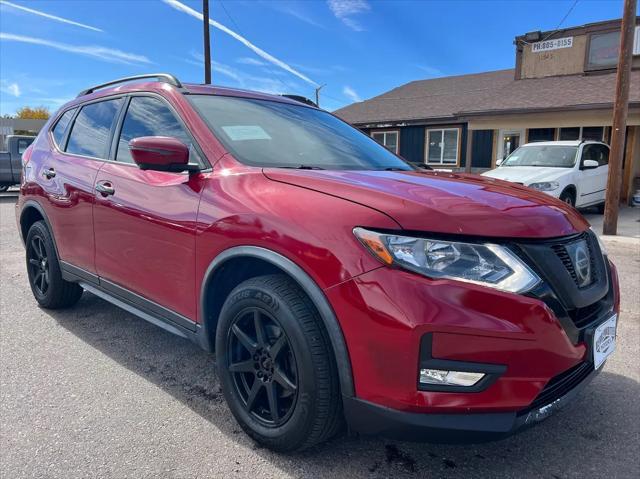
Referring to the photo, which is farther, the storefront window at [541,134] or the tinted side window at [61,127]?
the storefront window at [541,134]

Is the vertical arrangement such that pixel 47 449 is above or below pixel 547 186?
below

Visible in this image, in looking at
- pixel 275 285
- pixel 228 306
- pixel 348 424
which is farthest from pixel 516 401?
pixel 228 306

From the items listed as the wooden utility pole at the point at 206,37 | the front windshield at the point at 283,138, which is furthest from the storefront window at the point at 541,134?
the front windshield at the point at 283,138

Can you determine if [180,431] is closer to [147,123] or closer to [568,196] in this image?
[147,123]

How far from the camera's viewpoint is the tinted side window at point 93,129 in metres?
3.42

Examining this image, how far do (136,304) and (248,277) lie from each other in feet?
3.14

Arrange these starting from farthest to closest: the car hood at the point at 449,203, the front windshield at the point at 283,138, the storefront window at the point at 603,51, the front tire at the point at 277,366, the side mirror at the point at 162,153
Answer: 1. the storefront window at the point at 603,51
2. the front windshield at the point at 283,138
3. the side mirror at the point at 162,153
4. the front tire at the point at 277,366
5. the car hood at the point at 449,203

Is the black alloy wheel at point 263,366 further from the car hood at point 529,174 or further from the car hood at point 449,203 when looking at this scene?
the car hood at point 529,174

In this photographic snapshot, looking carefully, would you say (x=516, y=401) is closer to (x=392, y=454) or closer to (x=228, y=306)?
(x=392, y=454)

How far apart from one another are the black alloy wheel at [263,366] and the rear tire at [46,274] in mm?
2265

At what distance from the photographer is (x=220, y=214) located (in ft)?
7.62

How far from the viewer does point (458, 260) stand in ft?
5.86

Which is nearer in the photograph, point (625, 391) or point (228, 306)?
point (228, 306)

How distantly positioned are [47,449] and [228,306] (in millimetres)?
1075
